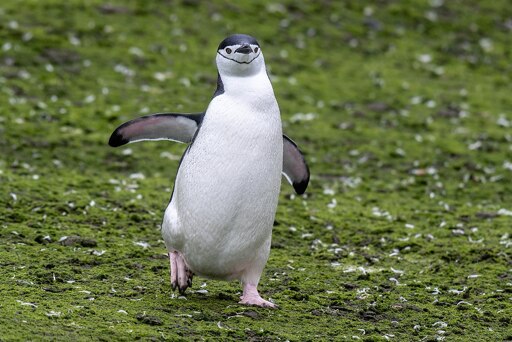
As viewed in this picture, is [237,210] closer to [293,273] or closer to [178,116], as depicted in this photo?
[178,116]

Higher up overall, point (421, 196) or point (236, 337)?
point (236, 337)

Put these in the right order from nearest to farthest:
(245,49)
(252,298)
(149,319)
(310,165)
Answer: (149,319) → (245,49) → (252,298) → (310,165)

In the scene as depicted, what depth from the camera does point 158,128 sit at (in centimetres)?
605

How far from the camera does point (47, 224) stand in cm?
746

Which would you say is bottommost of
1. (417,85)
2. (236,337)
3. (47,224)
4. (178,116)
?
(417,85)

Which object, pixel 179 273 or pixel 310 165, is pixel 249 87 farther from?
pixel 310 165

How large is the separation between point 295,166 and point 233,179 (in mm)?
787

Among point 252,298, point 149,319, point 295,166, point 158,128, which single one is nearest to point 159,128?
point 158,128

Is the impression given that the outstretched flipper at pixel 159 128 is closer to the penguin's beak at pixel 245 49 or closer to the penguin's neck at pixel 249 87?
the penguin's neck at pixel 249 87

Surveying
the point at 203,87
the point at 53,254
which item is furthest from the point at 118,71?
the point at 53,254

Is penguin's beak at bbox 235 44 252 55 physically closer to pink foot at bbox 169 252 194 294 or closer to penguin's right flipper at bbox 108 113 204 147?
penguin's right flipper at bbox 108 113 204 147

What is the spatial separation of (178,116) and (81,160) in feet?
13.4

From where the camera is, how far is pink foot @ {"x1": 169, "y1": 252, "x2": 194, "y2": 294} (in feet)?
19.3

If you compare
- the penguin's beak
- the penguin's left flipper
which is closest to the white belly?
the penguin's beak
